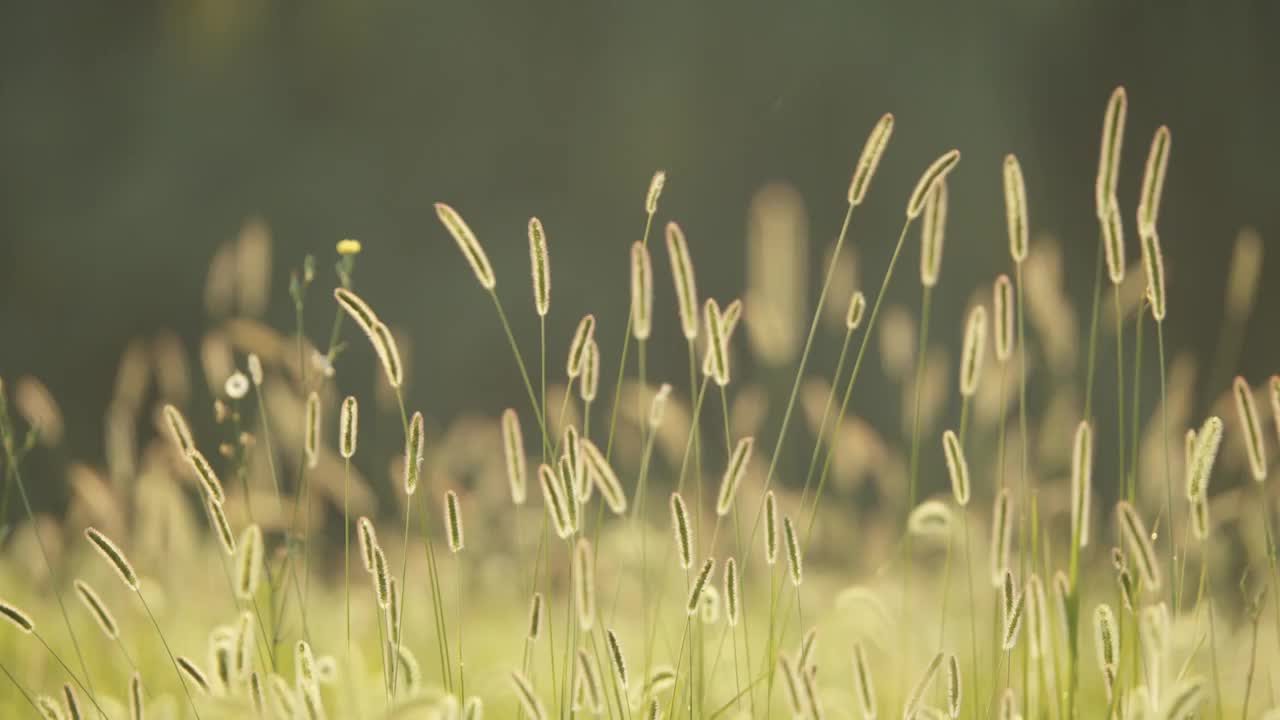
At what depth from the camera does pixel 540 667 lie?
1.71 metres

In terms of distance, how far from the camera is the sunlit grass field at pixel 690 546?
0.71 m

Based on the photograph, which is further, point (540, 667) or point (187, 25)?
point (187, 25)

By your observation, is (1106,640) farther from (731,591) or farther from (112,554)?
(112,554)

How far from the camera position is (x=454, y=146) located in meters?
4.29

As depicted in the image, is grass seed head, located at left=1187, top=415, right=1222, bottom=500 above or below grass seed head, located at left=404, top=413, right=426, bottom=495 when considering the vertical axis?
above

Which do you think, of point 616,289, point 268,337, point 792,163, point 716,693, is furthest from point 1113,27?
point 268,337

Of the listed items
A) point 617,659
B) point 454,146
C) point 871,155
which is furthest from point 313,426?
point 454,146

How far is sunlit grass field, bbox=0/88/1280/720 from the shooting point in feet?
2.34

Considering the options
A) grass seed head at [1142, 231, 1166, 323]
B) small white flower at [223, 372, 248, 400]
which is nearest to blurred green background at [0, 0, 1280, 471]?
small white flower at [223, 372, 248, 400]

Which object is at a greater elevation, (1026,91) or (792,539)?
(1026,91)

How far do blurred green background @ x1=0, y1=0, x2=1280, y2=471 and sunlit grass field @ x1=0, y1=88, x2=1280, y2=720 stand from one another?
1268 millimetres

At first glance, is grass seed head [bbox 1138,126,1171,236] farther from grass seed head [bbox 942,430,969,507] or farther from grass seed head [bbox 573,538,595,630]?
grass seed head [bbox 573,538,595,630]

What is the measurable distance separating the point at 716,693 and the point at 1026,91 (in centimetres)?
327

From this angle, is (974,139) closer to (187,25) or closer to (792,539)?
(187,25)
